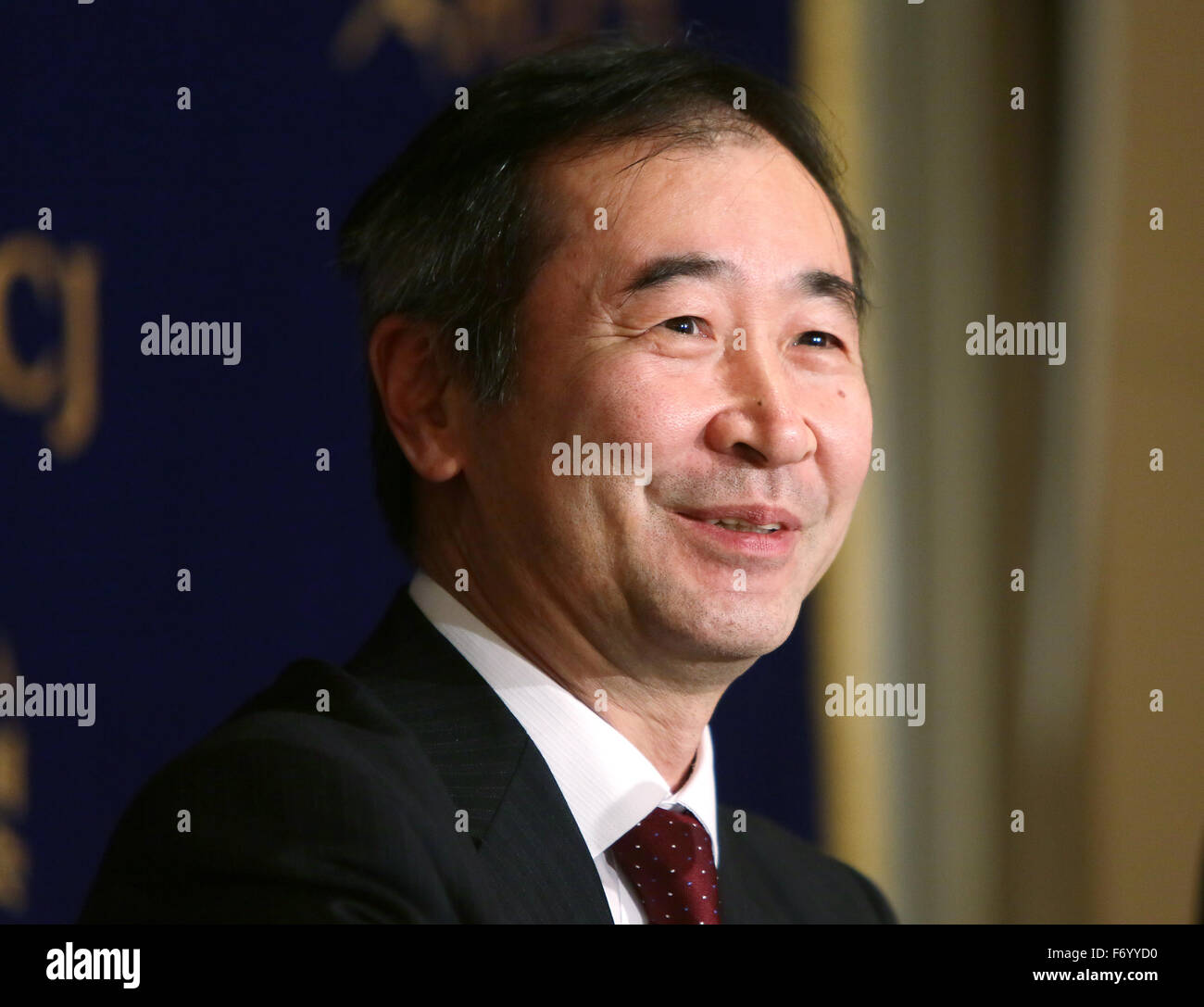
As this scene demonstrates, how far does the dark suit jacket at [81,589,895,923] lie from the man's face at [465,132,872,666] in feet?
0.53

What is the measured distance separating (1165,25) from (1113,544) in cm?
73

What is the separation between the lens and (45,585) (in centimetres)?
171

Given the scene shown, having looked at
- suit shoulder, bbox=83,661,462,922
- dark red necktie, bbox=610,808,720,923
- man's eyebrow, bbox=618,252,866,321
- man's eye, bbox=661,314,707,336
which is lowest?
dark red necktie, bbox=610,808,720,923

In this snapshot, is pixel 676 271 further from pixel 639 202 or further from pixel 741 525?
pixel 741 525

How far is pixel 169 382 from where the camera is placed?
1755 millimetres

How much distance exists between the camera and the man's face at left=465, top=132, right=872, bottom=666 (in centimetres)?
140

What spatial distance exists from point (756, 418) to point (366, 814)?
0.55 m

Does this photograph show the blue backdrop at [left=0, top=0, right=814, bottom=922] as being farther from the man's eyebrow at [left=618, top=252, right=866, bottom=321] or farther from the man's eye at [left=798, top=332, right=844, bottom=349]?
the man's eye at [left=798, top=332, right=844, bottom=349]

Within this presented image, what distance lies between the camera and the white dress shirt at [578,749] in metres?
1.36

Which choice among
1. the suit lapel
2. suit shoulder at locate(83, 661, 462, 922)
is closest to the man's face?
the suit lapel

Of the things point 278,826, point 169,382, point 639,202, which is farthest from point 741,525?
point 169,382

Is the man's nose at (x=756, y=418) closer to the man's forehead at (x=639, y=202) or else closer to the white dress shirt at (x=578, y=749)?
the man's forehead at (x=639, y=202)

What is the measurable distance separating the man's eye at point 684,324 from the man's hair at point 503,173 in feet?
0.49
